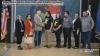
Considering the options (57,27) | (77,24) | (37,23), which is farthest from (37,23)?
(77,24)

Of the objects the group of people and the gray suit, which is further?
the gray suit

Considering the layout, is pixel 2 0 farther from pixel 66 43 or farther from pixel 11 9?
pixel 66 43

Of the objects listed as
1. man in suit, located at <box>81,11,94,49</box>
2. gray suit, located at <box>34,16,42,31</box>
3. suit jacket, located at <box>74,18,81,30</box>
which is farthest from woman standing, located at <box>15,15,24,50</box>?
man in suit, located at <box>81,11,94,49</box>

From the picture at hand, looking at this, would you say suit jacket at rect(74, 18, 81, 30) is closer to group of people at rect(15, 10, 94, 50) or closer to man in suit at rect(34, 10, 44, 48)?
Result: group of people at rect(15, 10, 94, 50)

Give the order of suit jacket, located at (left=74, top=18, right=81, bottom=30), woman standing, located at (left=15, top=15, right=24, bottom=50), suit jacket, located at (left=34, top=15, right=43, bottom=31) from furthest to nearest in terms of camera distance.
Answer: suit jacket, located at (left=34, top=15, right=43, bottom=31)
suit jacket, located at (left=74, top=18, right=81, bottom=30)
woman standing, located at (left=15, top=15, right=24, bottom=50)

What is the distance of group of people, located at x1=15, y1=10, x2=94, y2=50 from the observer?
981 centimetres

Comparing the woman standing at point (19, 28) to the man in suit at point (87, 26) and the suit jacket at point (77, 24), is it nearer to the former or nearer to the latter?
the suit jacket at point (77, 24)

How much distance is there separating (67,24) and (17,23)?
2.21m

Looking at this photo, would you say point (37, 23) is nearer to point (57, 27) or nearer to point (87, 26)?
point (57, 27)

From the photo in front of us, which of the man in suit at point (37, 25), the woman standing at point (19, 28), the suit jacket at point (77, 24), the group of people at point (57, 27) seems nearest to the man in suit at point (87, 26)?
the group of people at point (57, 27)

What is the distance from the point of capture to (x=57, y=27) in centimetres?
1038

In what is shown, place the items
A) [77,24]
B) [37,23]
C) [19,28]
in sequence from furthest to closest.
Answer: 1. [37,23]
2. [77,24]
3. [19,28]

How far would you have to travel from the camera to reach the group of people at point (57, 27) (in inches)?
386

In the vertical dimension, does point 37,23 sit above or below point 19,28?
above
